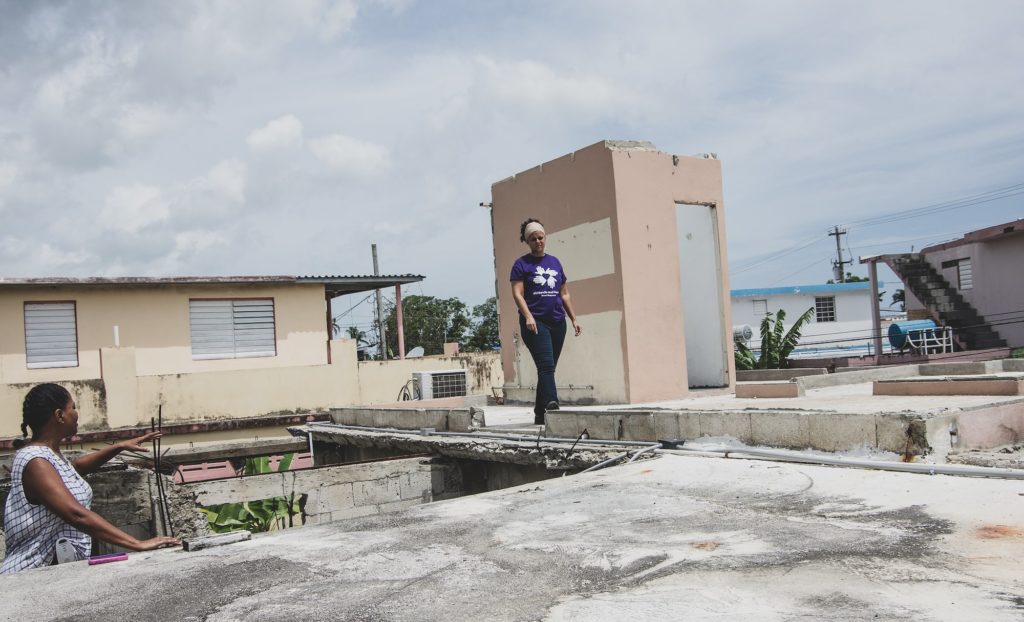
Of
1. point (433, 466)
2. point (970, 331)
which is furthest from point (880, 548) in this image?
point (970, 331)

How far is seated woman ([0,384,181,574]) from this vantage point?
12.1ft

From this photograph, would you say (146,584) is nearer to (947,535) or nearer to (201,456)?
(947,535)

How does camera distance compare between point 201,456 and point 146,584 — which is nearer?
point 146,584

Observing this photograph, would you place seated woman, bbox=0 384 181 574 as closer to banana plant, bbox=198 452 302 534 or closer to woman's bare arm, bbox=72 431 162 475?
woman's bare arm, bbox=72 431 162 475

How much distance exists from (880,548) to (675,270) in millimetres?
7304

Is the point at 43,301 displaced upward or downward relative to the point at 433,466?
upward

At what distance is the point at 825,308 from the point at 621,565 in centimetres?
4174

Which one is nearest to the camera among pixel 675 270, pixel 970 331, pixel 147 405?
pixel 675 270

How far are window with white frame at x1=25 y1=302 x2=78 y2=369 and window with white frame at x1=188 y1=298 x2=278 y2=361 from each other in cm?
260

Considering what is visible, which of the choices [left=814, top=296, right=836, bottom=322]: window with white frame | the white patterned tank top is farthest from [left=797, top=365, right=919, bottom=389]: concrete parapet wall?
[left=814, top=296, right=836, bottom=322]: window with white frame

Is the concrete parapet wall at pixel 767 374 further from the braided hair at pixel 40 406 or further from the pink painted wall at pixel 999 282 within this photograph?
the pink painted wall at pixel 999 282

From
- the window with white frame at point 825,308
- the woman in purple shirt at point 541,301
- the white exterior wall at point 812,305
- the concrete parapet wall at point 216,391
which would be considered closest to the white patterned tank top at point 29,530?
the woman in purple shirt at point 541,301

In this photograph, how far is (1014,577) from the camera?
255cm

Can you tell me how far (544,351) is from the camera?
7.14m
